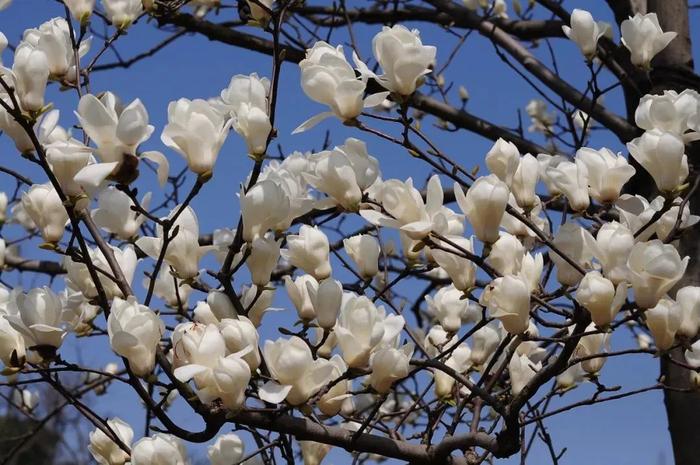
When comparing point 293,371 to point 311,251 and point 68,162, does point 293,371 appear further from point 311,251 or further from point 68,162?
point 68,162

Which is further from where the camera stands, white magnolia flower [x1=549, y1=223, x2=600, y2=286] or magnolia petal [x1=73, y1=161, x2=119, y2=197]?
white magnolia flower [x1=549, y1=223, x2=600, y2=286]

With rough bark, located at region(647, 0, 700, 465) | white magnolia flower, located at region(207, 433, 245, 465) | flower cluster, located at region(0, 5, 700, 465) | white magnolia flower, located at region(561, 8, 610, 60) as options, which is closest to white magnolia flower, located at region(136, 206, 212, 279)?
flower cluster, located at region(0, 5, 700, 465)

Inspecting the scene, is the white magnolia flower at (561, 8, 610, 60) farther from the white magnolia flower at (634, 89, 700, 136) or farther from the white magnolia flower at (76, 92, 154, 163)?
the white magnolia flower at (76, 92, 154, 163)

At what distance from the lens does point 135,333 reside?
100 cm

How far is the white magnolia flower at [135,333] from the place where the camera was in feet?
3.27

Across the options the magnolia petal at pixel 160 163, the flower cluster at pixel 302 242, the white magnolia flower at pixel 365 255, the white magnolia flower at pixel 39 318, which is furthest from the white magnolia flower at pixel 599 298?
the white magnolia flower at pixel 39 318

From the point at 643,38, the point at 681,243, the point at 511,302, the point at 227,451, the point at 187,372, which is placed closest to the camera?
the point at 187,372

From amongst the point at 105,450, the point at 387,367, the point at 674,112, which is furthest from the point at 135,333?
the point at 674,112

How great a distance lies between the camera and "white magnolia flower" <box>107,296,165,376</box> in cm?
100

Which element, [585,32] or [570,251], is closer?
[570,251]

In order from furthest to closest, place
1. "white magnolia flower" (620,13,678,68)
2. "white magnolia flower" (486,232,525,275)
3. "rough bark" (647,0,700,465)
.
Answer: "rough bark" (647,0,700,465) → "white magnolia flower" (620,13,678,68) → "white magnolia flower" (486,232,525,275)

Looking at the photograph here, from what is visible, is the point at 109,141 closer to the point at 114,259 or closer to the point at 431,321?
the point at 114,259

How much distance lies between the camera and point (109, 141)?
1.04 m

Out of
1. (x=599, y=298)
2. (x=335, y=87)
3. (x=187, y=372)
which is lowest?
(x=187, y=372)
